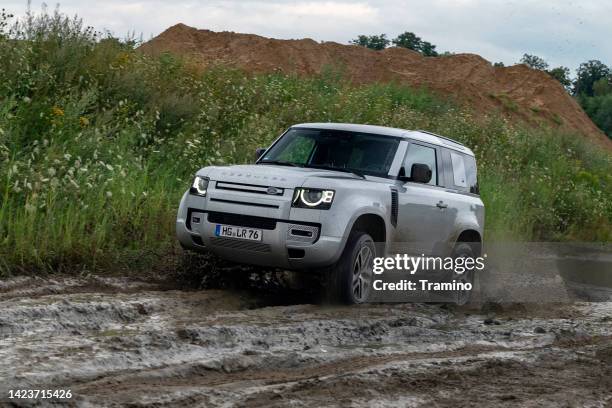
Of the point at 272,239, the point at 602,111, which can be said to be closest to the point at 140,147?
the point at 272,239

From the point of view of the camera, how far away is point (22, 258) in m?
9.54

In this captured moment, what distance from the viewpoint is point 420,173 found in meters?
10.1

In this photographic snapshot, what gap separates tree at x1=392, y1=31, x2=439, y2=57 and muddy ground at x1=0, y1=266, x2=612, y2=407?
2172 inches

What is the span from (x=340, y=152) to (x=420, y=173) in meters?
0.87

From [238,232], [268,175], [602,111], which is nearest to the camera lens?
[238,232]

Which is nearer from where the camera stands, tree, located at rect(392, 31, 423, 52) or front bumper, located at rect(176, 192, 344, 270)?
front bumper, located at rect(176, 192, 344, 270)

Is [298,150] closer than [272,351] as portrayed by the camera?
No

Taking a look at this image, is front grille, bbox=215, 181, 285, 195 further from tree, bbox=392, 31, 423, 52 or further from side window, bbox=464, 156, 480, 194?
tree, bbox=392, 31, 423, 52

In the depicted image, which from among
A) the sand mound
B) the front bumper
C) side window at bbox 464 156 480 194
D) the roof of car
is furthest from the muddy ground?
the sand mound

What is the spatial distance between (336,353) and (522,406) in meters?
1.60

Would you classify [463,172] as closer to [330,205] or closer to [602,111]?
[330,205]

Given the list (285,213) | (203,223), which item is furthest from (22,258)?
(285,213)

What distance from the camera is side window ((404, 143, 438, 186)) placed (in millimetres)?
10453

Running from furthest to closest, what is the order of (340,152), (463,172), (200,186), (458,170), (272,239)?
(463,172)
(458,170)
(340,152)
(200,186)
(272,239)
